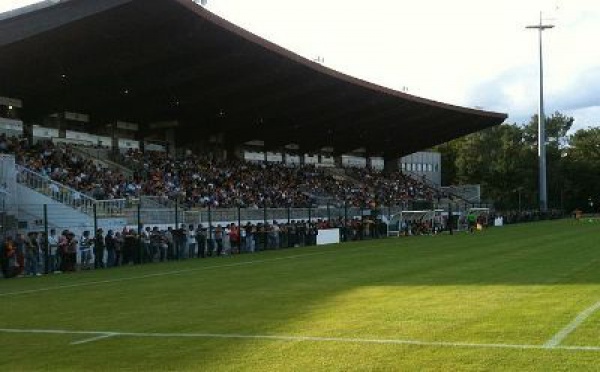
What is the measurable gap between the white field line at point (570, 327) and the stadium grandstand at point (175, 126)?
1806cm

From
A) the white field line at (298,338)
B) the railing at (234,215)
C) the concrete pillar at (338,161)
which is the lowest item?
the white field line at (298,338)

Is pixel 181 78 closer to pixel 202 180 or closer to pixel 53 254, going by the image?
pixel 202 180

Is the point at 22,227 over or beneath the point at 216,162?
beneath

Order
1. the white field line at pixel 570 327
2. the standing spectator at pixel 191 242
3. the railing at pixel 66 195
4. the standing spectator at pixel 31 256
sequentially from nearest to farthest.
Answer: the white field line at pixel 570 327, the standing spectator at pixel 31 256, the railing at pixel 66 195, the standing spectator at pixel 191 242

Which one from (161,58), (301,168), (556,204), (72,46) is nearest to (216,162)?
(301,168)

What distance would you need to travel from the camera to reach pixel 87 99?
44.1 meters

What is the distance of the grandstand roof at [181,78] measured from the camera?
31578 mm

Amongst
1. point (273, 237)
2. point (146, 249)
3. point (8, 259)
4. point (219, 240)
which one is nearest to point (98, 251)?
point (146, 249)

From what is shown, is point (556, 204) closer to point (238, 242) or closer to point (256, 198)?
point (256, 198)

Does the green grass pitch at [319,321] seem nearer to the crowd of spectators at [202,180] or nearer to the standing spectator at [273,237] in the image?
the standing spectator at [273,237]

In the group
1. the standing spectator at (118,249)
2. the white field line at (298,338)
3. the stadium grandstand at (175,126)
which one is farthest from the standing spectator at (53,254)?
the white field line at (298,338)

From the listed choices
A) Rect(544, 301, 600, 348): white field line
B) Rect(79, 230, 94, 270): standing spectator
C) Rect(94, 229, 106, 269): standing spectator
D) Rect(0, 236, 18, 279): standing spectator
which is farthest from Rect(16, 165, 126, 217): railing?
Rect(544, 301, 600, 348): white field line

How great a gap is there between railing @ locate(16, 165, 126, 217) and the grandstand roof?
564 cm

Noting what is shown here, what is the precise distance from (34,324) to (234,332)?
3.45 meters
